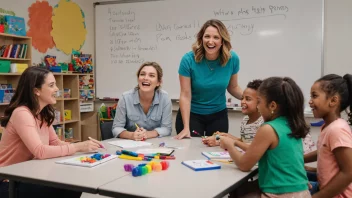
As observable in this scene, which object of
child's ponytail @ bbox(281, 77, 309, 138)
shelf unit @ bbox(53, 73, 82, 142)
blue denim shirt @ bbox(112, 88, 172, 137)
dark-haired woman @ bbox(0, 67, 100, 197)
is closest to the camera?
child's ponytail @ bbox(281, 77, 309, 138)

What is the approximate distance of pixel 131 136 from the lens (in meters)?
2.32

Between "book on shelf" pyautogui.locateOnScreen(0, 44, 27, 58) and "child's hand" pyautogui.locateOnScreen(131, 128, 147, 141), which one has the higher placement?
"book on shelf" pyautogui.locateOnScreen(0, 44, 27, 58)

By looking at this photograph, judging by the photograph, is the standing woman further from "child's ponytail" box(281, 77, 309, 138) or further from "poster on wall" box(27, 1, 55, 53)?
"poster on wall" box(27, 1, 55, 53)

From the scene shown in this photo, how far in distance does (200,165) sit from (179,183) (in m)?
0.25

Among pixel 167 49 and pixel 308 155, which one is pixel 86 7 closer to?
pixel 167 49

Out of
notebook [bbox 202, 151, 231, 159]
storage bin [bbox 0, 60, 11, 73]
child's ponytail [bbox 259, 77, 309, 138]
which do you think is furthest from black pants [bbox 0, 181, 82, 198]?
storage bin [bbox 0, 60, 11, 73]

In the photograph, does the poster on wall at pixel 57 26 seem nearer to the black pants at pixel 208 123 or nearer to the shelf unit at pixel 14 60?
the shelf unit at pixel 14 60

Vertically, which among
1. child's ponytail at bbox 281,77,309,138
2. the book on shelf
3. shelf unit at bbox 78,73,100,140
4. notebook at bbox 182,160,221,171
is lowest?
shelf unit at bbox 78,73,100,140

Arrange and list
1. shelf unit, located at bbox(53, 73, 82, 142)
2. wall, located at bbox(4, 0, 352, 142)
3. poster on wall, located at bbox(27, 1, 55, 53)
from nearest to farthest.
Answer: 1. wall, located at bbox(4, 0, 352, 142)
2. poster on wall, located at bbox(27, 1, 55, 53)
3. shelf unit, located at bbox(53, 73, 82, 142)

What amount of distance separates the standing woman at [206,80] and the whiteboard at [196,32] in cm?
147

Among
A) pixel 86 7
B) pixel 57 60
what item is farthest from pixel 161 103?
pixel 86 7

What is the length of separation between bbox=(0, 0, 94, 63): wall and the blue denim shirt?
2.43 m

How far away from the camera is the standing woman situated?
7.80ft

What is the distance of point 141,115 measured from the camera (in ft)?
8.23
